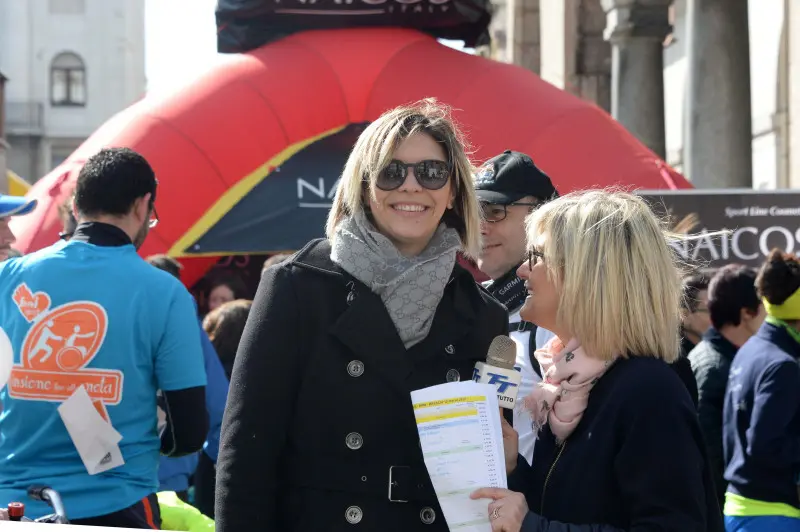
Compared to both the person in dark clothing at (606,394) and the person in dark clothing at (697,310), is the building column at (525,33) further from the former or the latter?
the person in dark clothing at (606,394)

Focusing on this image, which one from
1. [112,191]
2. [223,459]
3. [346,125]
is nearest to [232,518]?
[223,459]

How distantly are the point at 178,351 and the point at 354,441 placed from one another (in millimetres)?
1227

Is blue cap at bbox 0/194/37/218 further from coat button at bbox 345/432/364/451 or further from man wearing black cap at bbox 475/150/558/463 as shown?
coat button at bbox 345/432/364/451

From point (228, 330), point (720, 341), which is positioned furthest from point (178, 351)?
point (720, 341)

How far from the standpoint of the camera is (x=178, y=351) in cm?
402

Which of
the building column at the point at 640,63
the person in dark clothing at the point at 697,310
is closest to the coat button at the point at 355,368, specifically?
the person in dark clothing at the point at 697,310

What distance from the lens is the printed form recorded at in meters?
2.73

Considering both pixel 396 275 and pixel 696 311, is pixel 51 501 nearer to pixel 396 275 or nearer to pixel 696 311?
pixel 396 275

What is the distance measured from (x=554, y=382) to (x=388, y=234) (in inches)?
21.9

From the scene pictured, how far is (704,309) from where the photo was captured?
723 cm

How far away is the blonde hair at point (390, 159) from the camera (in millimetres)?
3135

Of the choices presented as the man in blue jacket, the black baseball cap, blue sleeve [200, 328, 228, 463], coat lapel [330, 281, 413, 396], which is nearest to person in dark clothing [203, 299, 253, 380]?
the man in blue jacket

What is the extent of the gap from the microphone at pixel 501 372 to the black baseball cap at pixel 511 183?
1408mm

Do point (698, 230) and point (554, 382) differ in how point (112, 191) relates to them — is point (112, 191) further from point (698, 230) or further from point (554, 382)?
point (698, 230)
